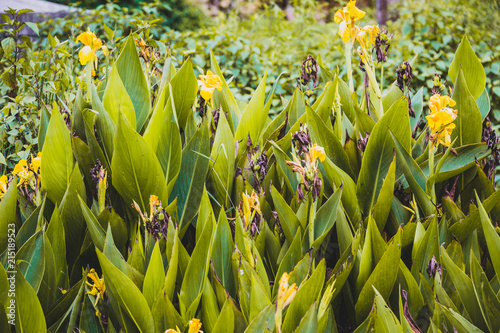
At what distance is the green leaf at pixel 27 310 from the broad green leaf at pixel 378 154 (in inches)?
32.1

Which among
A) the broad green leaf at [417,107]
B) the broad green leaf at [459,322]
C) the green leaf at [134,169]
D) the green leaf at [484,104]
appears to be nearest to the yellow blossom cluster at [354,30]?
the broad green leaf at [417,107]

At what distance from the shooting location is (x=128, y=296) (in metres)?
0.87

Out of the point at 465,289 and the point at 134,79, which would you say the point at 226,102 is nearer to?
the point at 134,79

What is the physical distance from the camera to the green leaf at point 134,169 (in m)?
1.04

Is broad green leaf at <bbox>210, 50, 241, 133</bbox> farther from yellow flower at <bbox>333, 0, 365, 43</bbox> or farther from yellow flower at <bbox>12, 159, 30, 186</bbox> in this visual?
yellow flower at <bbox>12, 159, 30, 186</bbox>

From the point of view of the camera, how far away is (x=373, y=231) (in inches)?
38.2

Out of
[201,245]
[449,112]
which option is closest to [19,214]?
[201,245]

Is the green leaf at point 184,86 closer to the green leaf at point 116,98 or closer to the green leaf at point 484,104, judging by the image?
the green leaf at point 116,98

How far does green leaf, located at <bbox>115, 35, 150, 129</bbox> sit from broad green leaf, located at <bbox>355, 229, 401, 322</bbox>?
2.57 ft

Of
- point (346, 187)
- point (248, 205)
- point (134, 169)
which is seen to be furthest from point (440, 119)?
point (134, 169)

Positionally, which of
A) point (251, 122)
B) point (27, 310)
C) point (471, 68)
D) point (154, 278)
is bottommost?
point (27, 310)

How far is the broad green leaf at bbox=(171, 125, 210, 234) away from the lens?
1.17m

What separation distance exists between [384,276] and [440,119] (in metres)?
0.41

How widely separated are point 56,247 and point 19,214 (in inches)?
9.6
